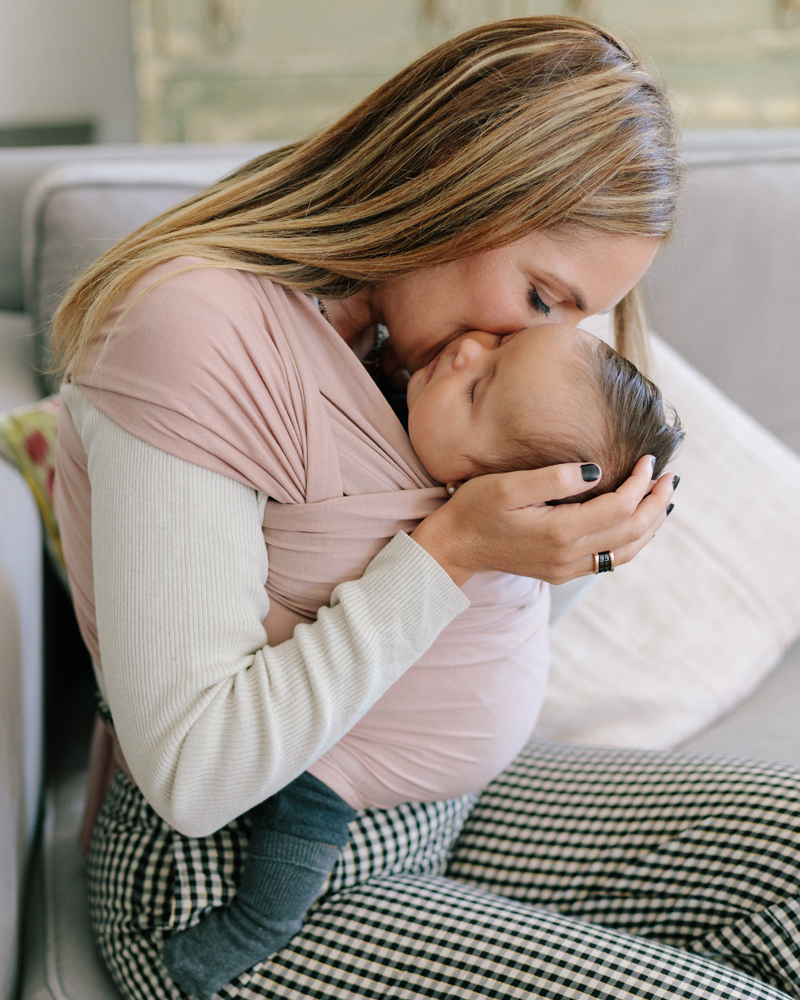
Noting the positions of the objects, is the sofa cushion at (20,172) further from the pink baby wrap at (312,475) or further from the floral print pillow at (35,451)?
the pink baby wrap at (312,475)

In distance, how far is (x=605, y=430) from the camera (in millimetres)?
800

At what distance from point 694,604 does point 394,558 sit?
2.55 ft

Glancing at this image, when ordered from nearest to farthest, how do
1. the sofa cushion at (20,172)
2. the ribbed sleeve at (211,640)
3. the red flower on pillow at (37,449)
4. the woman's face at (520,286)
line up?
the ribbed sleeve at (211,640)
the woman's face at (520,286)
the red flower on pillow at (37,449)
the sofa cushion at (20,172)

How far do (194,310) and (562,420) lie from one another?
331 mm

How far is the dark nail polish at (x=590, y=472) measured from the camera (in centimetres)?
76

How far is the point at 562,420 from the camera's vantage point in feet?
2.60

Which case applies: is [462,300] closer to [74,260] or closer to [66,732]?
[74,260]

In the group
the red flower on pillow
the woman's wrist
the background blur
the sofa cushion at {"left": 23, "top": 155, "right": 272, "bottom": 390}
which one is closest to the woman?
the woman's wrist

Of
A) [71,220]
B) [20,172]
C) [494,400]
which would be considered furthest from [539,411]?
[20,172]

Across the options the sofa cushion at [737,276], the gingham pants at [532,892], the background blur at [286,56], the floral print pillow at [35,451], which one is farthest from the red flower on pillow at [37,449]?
the background blur at [286,56]

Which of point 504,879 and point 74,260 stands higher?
point 74,260

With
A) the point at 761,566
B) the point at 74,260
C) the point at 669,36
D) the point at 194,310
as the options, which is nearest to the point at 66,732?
the point at 74,260

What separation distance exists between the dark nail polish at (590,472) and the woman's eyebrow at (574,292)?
0.62ft

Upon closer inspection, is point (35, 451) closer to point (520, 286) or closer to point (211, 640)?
point (211, 640)
